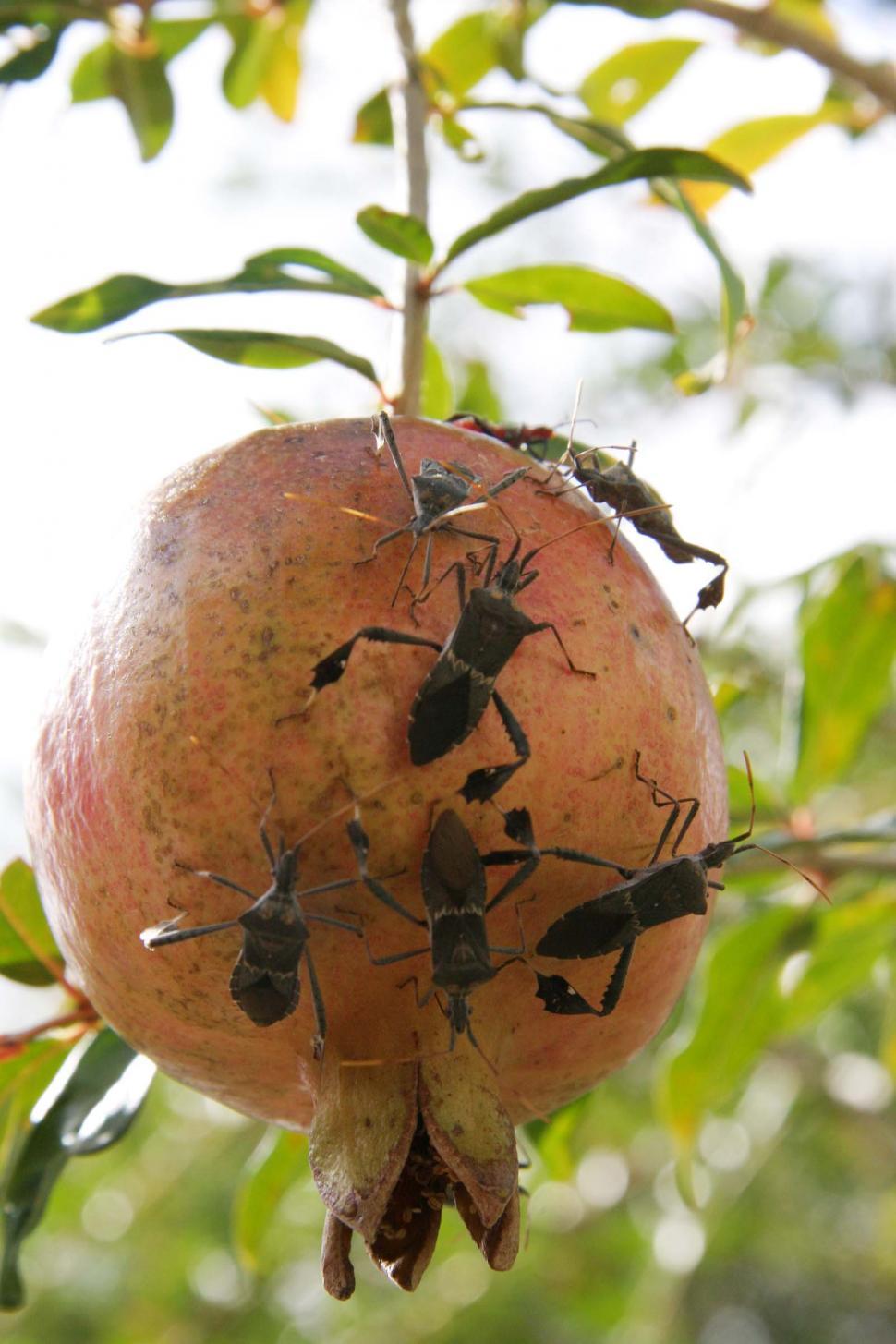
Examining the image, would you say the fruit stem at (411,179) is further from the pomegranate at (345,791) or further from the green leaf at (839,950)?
the green leaf at (839,950)

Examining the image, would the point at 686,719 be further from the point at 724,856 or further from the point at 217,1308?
the point at 217,1308

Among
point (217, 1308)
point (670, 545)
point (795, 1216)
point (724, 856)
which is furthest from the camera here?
point (795, 1216)

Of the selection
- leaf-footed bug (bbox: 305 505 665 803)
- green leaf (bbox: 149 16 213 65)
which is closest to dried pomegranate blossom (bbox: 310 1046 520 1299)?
leaf-footed bug (bbox: 305 505 665 803)

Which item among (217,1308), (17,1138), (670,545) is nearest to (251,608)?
(670,545)

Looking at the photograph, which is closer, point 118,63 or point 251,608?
point 251,608

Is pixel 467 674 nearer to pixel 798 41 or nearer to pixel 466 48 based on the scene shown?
pixel 798 41

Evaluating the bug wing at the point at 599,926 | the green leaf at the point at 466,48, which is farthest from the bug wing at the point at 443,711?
the green leaf at the point at 466,48
